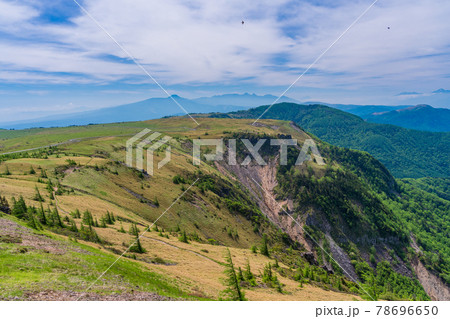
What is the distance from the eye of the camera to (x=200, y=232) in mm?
47656

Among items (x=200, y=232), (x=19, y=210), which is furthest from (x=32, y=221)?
(x=200, y=232)

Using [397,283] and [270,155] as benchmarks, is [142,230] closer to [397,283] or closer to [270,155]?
[397,283]

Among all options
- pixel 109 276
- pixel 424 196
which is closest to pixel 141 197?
pixel 109 276

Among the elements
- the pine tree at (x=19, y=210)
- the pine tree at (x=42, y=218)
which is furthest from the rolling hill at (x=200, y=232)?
the pine tree at (x=42, y=218)

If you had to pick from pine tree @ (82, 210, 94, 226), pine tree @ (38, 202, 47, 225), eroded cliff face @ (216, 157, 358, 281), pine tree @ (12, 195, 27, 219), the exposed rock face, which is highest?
pine tree @ (12, 195, 27, 219)

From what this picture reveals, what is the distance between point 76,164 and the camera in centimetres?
5212

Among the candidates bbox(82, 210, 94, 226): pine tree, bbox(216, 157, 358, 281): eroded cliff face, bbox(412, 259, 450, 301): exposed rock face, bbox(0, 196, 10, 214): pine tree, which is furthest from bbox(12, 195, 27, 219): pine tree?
bbox(412, 259, 450, 301): exposed rock face

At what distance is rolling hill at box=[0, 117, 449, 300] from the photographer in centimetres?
1803

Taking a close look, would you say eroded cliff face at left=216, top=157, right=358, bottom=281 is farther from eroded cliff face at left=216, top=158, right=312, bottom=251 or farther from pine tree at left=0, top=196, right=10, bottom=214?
pine tree at left=0, top=196, right=10, bottom=214

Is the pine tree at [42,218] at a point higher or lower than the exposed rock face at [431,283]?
higher

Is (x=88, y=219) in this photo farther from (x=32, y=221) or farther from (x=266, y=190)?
(x=266, y=190)

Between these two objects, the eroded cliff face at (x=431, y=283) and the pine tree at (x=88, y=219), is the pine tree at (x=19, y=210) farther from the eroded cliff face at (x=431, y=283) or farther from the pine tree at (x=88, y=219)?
the eroded cliff face at (x=431, y=283)

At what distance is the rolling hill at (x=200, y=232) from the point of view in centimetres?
1803

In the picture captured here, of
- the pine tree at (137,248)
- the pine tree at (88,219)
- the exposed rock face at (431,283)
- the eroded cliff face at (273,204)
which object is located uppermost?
the pine tree at (88,219)
